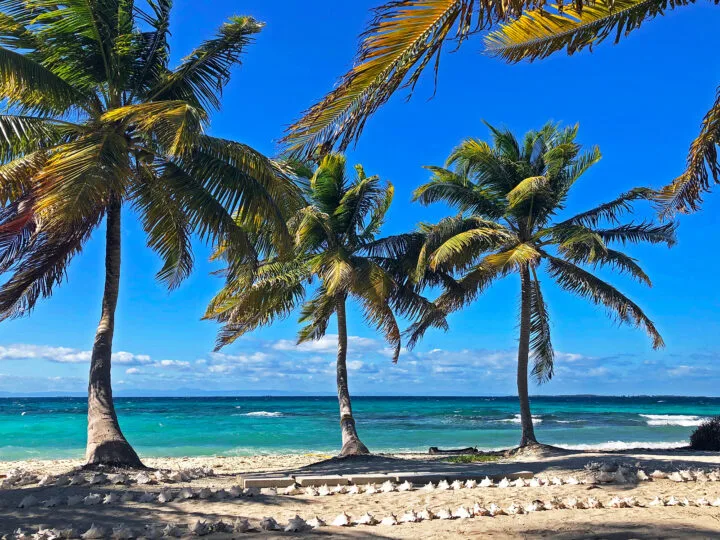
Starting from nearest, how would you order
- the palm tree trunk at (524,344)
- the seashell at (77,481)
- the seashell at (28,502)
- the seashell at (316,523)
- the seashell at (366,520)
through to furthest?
the seashell at (316,523)
the seashell at (366,520)
the seashell at (28,502)
the seashell at (77,481)
the palm tree trunk at (524,344)

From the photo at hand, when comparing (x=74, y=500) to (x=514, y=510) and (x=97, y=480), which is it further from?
(x=514, y=510)

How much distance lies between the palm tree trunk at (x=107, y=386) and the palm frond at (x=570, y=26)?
8.14 m

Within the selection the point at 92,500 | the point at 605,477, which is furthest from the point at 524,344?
the point at 92,500

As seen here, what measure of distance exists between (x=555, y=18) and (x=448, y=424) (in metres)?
35.5

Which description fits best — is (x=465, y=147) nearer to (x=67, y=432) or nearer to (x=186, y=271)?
(x=186, y=271)

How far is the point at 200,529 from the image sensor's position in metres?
5.57

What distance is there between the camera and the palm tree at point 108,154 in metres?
9.66

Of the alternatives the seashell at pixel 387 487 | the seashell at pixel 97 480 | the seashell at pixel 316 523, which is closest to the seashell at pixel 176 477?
the seashell at pixel 97 480

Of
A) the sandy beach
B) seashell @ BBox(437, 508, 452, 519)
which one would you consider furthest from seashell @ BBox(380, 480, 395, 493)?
seashell @ BBox(437, 508, 452, 519)

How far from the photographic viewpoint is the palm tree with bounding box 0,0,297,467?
9656 mm

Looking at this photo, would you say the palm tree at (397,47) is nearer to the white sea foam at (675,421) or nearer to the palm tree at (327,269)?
the palm tree at (327,269)

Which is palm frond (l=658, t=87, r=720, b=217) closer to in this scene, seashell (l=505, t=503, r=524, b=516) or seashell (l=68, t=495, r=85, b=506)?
seashell (l=505, t=503, r=524, b=516)

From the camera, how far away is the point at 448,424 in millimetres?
38938

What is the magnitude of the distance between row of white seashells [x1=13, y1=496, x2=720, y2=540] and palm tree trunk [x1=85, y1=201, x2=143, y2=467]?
4919 millimetres
